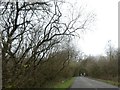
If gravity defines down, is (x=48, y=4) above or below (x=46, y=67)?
above

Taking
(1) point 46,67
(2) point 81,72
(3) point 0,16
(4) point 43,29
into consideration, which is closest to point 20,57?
(3) point 0,16

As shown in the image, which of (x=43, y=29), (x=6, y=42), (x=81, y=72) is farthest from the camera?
(x=81, y=72)

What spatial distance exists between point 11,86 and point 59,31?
11.0 m

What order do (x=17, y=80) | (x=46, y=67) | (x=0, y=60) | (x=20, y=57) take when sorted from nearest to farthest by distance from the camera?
(x=0, y=60), (x=17, y=80), (x=20, y=57), (x=46, y=67)

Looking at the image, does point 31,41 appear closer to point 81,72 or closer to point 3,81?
point 3,81

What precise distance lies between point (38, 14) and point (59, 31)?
6649 millimetres

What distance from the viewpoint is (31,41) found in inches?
706

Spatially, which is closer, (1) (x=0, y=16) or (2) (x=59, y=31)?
(1) (x=0, y=16)

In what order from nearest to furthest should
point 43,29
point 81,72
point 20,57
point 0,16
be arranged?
point 0,16
point 20,57
point 43,29
point 81,72

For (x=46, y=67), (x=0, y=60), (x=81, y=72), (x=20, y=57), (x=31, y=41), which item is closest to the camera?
(x=0, y=60)

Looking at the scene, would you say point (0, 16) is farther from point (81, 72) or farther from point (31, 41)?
point (81, 72)

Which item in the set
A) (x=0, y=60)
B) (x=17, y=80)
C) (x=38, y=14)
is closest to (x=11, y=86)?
(x=17, y=80)

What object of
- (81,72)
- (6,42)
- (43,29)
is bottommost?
(81,72)

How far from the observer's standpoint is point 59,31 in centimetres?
2236
